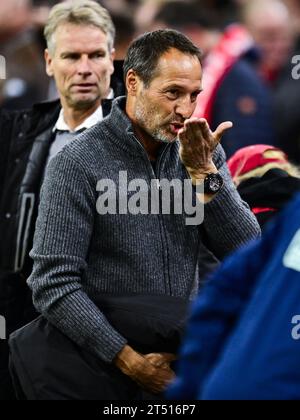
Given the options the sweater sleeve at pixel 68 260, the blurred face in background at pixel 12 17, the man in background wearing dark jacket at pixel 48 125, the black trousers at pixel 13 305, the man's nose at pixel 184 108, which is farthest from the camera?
the blurred face in background at pixel 12 17

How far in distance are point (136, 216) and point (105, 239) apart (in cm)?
13

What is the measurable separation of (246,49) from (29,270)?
9.29 feet

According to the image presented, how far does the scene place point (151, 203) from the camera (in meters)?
3.86

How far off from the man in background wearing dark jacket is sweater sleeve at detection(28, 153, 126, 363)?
2.66ft

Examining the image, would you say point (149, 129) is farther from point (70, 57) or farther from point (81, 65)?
point (70, 57)

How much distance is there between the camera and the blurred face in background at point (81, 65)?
15.7ft

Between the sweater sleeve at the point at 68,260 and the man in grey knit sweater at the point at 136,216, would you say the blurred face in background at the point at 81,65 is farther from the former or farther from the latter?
the sweater sleeve at the point at 68,260

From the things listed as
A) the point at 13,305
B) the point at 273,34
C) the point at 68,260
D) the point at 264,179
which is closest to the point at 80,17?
the point at 264,179

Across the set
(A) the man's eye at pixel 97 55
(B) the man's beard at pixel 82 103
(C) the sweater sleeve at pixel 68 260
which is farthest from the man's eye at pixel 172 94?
(A) the man's eye at pixel 97 55

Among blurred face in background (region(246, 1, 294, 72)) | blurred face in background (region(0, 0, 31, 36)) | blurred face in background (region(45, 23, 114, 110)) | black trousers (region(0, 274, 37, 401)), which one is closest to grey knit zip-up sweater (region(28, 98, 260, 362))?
black trousers (region(0, 274, 37, 401))

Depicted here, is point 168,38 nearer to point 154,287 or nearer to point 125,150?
point 125,150

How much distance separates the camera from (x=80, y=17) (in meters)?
4.91

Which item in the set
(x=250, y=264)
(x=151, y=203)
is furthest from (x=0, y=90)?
(x=250, y=264)

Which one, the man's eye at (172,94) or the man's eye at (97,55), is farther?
the man's eye at (97,55)
